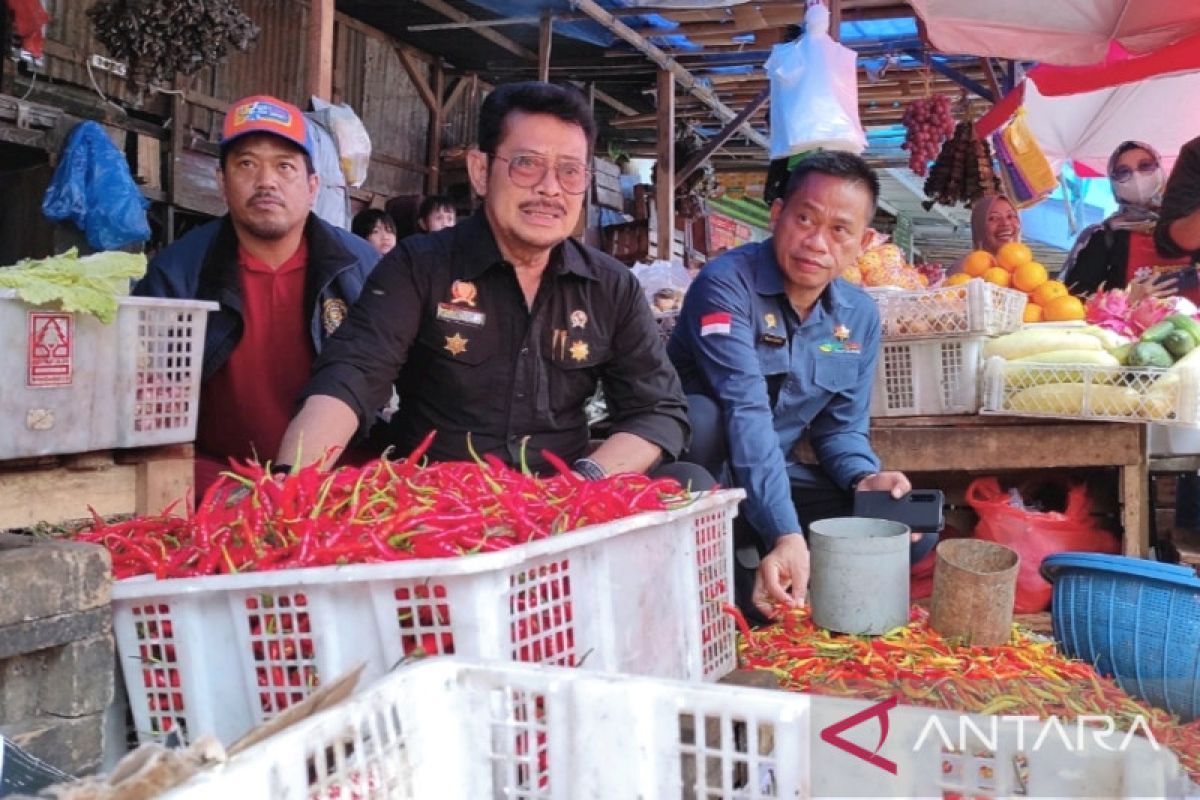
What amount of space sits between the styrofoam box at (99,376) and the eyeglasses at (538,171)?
94cm

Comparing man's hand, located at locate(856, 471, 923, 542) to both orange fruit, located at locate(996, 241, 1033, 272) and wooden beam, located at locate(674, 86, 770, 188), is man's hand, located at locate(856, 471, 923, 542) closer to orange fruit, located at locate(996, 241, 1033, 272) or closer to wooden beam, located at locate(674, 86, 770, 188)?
orange fruit, located at locate(996, 241, 1033, 272)

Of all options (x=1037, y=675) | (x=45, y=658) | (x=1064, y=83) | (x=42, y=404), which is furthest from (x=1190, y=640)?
(x=1064, y=83)

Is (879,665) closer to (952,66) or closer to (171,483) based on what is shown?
(171,483)

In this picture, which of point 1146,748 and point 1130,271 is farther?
point 1130,271

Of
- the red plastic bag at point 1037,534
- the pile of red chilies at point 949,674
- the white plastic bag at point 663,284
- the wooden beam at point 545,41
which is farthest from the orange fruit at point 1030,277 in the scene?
the wooden beam at point 545,41

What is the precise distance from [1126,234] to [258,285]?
5.37 m

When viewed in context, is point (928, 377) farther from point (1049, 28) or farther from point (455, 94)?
point (455, 94)

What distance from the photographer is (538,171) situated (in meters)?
2.88

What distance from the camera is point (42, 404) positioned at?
98.2 inches

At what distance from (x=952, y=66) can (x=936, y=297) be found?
5.70m

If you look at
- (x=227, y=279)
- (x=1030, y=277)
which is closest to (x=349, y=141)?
(x=227, y=279)

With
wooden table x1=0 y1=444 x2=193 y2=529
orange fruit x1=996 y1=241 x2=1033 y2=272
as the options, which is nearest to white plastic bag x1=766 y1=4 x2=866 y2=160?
orange fruit x1=996 y1=241 x2=1033 y2=272

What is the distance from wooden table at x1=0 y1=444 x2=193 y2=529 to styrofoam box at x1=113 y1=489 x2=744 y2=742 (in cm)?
118

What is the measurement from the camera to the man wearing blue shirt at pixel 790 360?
3441 millimetres
